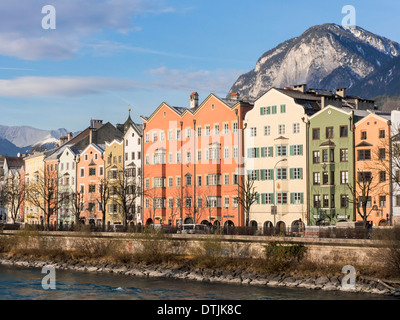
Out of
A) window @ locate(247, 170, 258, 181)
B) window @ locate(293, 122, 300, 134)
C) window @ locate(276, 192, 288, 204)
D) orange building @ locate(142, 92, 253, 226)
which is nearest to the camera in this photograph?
window @ locate(293, 122, 300, 134)

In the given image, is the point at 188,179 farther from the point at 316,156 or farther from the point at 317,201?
the point at 317,201

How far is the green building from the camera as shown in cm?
9288

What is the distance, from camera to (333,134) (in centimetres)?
9462

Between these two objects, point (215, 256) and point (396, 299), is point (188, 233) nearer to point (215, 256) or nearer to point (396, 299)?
point (215, 256)

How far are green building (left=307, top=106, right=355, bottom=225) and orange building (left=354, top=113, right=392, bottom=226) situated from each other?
116cm

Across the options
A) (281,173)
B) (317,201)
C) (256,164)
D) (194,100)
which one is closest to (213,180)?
(256,164)

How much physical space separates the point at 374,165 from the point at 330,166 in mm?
6143

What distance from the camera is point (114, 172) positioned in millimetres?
124250

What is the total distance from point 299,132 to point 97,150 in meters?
44.3

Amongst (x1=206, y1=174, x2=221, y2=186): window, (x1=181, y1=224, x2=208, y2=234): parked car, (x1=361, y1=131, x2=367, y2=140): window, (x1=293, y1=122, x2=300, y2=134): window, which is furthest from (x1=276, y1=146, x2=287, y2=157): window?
(x1=181, y1=224, x2=208, y2=234): parked car

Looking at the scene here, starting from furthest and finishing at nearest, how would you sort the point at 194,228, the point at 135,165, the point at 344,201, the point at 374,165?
the point at 135,165 → the point at 344,201 → the point at 194,228 → the point at 374,165

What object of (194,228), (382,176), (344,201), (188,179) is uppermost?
(188,179)

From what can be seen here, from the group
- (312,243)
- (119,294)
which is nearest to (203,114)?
(312,243)

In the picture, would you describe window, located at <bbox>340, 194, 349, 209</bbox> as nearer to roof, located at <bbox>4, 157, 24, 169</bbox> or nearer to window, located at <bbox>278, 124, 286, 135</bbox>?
window, located at <bbox>278, 124, 286, 135</bbox>
